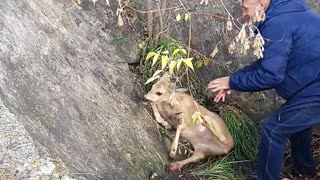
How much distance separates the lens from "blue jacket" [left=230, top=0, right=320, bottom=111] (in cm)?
419

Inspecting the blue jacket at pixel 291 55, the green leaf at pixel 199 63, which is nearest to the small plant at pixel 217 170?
the green leaf at pixel 199 63

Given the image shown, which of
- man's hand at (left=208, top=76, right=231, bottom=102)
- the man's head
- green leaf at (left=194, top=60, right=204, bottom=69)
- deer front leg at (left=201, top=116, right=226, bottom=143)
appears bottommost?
deer front leg at (left=201, top=116, right=226, bottom=143)

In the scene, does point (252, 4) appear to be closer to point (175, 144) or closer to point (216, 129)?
point (216, 129)

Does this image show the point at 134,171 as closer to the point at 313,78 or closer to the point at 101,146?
the point at 101,146

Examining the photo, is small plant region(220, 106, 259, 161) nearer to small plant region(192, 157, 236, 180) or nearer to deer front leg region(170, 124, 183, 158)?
small plant region(192, 157, 236, 180)

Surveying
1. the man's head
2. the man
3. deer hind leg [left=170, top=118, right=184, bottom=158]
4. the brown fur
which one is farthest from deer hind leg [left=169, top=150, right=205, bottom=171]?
the man's head

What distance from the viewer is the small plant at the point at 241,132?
5746 mm

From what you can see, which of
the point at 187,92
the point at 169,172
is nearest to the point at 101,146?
the point at 169,172

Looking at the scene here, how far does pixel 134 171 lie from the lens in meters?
5.07

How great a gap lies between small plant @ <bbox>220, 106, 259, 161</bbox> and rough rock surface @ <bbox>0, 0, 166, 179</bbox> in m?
0.88

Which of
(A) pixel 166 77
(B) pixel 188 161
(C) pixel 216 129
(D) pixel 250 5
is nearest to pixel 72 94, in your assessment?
(A) pixel 166 77

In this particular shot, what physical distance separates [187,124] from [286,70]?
1.41 meters

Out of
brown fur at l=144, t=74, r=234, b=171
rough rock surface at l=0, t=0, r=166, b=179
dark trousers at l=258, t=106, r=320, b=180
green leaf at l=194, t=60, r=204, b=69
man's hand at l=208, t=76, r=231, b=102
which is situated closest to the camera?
dark trousers at l=258, t=106, r=320, b=180

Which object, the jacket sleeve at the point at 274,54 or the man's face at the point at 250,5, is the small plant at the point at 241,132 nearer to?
the jacket sleeve at the point at 274,54
